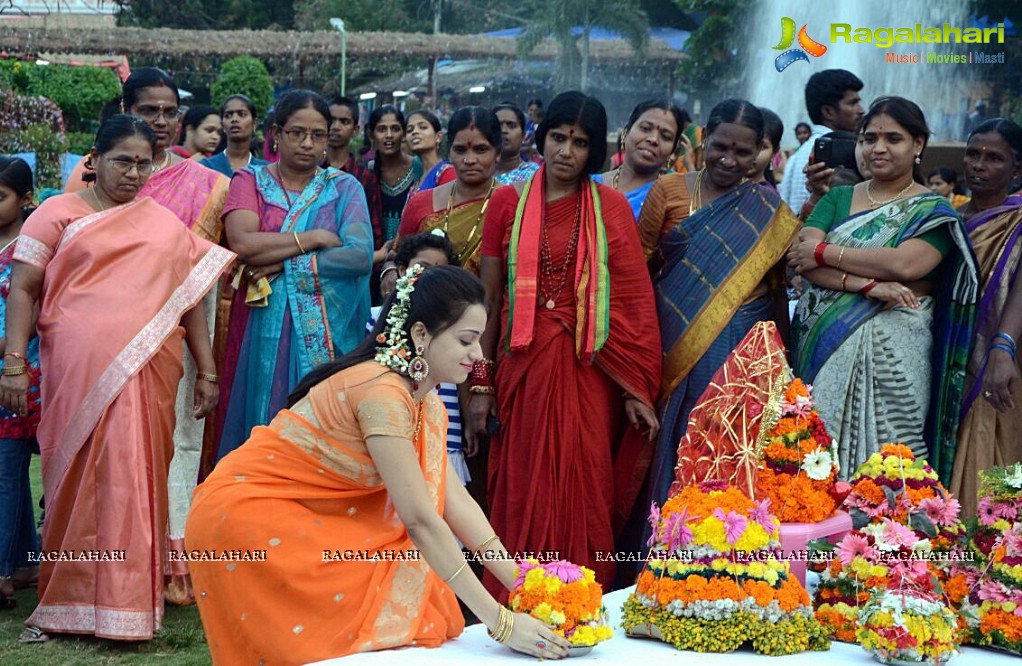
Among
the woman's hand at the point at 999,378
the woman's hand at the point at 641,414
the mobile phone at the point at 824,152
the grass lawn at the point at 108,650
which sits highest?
the mobile phone at the point at 824,152

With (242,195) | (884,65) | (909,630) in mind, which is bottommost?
(909,630)

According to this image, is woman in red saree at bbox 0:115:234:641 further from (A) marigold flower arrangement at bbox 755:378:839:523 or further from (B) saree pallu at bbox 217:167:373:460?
(A) marigold flower arrangement at bbox 755:378:839:523

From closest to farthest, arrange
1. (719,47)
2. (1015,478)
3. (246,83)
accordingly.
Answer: (1015,478)
(246,83)
(719,47)

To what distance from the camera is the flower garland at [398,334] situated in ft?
10.6

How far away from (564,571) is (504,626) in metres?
0.20

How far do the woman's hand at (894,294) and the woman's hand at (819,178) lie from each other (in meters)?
0.86

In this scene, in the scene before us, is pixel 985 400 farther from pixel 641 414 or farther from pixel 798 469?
pixel 798 469

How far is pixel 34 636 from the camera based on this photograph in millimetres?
4414

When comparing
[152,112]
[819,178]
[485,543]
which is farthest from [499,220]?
[152,112]

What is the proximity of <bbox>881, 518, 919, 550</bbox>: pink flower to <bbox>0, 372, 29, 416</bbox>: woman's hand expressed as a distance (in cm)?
313

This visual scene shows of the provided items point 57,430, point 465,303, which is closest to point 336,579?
point 465,303

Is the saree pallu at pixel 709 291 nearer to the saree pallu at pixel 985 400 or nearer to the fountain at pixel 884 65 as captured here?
the saree pallu at pixel 985 400

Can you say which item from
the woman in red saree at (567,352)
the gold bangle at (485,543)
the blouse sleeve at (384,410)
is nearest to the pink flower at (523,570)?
the gold bangle at (485,543)

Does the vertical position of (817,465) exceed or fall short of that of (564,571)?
it exceeds it
